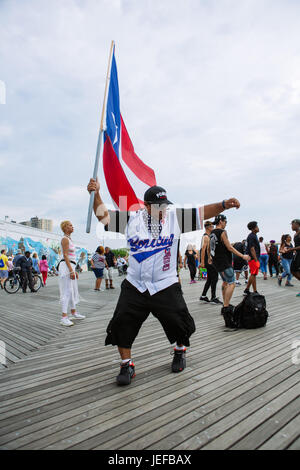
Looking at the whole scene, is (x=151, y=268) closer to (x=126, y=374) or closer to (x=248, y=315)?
(x=126, y=374)

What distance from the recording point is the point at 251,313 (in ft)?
15.0

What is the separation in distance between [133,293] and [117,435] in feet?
3.72

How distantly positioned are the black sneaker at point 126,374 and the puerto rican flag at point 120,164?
1.97 metres

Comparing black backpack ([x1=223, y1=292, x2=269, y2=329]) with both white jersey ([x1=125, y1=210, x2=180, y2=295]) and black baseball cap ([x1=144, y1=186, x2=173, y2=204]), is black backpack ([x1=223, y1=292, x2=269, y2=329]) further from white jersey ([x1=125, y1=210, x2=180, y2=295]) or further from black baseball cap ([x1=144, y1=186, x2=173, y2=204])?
black baseball cap ([x1=144, y1=186, x2=173, y2=204])

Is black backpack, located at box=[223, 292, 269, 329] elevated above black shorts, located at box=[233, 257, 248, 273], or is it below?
below

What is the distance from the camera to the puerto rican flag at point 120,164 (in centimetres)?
431

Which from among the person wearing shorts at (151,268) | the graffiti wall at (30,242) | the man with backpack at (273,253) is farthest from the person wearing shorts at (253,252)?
the graffiti wall at (30,242)

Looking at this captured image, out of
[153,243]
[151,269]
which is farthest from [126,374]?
[153,243]

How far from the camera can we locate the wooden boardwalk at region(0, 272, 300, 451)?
1.83 meters

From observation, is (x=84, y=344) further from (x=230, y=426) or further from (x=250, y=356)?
(x=230, y=426)

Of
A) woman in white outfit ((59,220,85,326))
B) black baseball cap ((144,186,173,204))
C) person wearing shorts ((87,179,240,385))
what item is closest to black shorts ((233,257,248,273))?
woman in white outfit ((59,220,85,326))

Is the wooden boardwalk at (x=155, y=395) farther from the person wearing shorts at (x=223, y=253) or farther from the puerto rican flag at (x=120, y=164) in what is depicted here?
the puerto rican flag at (x=120, y=164)

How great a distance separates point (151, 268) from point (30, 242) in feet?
109
